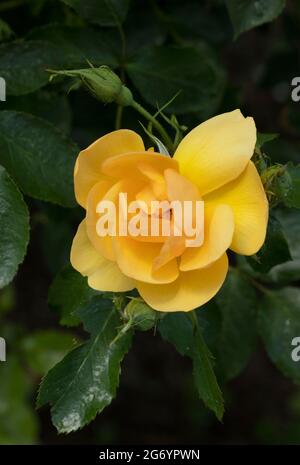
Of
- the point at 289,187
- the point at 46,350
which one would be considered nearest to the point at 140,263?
the point at 289,187

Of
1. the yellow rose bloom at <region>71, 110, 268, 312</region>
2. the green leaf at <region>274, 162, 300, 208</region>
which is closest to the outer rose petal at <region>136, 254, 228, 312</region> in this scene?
the yellow rose bloom at <region>71, 110, 268, 312</region>

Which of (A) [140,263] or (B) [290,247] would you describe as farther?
(B) [290,247]

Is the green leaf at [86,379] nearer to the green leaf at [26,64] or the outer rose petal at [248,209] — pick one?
the outer rose petal at [248,209]

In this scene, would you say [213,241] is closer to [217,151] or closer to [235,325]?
[217,151]

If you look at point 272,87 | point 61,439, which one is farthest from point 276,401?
point 272,87

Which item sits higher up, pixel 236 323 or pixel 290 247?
pixel 290 247

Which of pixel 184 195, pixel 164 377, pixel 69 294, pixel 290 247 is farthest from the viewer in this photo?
pixel 164 377

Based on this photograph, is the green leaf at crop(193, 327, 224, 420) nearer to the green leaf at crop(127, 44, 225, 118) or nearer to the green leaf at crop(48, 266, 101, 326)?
the green leaf at crop(48, 266, 101, 326)

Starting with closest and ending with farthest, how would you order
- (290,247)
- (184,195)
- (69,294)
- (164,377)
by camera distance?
1. (184,195)
2. (69,294)
3. (290,247)
4. (164,377)

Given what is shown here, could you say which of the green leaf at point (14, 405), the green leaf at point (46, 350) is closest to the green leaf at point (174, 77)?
the green leaf at point (46, 350)
